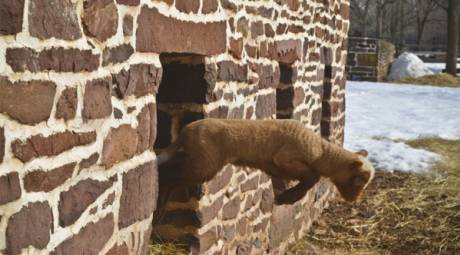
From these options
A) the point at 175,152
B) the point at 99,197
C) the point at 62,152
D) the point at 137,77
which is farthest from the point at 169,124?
the point at 62,152

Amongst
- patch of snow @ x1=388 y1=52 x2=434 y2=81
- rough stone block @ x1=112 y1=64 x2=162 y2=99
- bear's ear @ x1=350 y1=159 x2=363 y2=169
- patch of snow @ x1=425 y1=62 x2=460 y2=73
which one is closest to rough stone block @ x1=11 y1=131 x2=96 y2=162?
rough stone block @ x1=112 y1=64 x2=162 y2=99

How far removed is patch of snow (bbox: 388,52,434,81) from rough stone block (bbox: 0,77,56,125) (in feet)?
68.6

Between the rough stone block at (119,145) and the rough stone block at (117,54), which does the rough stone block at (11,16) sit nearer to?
the rough stone block at (117,54)

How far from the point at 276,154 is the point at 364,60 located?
723 inches

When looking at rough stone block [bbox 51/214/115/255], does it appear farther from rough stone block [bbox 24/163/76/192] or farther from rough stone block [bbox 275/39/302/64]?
rough stone block [bbox 275/39/302/64]

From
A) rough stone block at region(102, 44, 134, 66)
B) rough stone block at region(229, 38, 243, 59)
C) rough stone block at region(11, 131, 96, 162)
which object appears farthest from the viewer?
rough stone block at region(229, 38, 243, 59)

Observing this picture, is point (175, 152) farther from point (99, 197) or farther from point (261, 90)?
point (261, 90)

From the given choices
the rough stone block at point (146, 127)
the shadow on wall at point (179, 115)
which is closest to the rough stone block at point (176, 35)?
the shadow on wall at point (179, 115)

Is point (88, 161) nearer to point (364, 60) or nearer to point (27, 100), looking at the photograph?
point (27, 100)

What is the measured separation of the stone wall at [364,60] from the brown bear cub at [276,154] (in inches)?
685

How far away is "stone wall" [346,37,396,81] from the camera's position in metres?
20.0

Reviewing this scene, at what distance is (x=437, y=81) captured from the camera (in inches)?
805

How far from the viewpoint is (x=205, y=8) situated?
3.40 m

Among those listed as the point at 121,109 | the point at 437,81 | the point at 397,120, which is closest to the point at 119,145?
the point at 121,109
